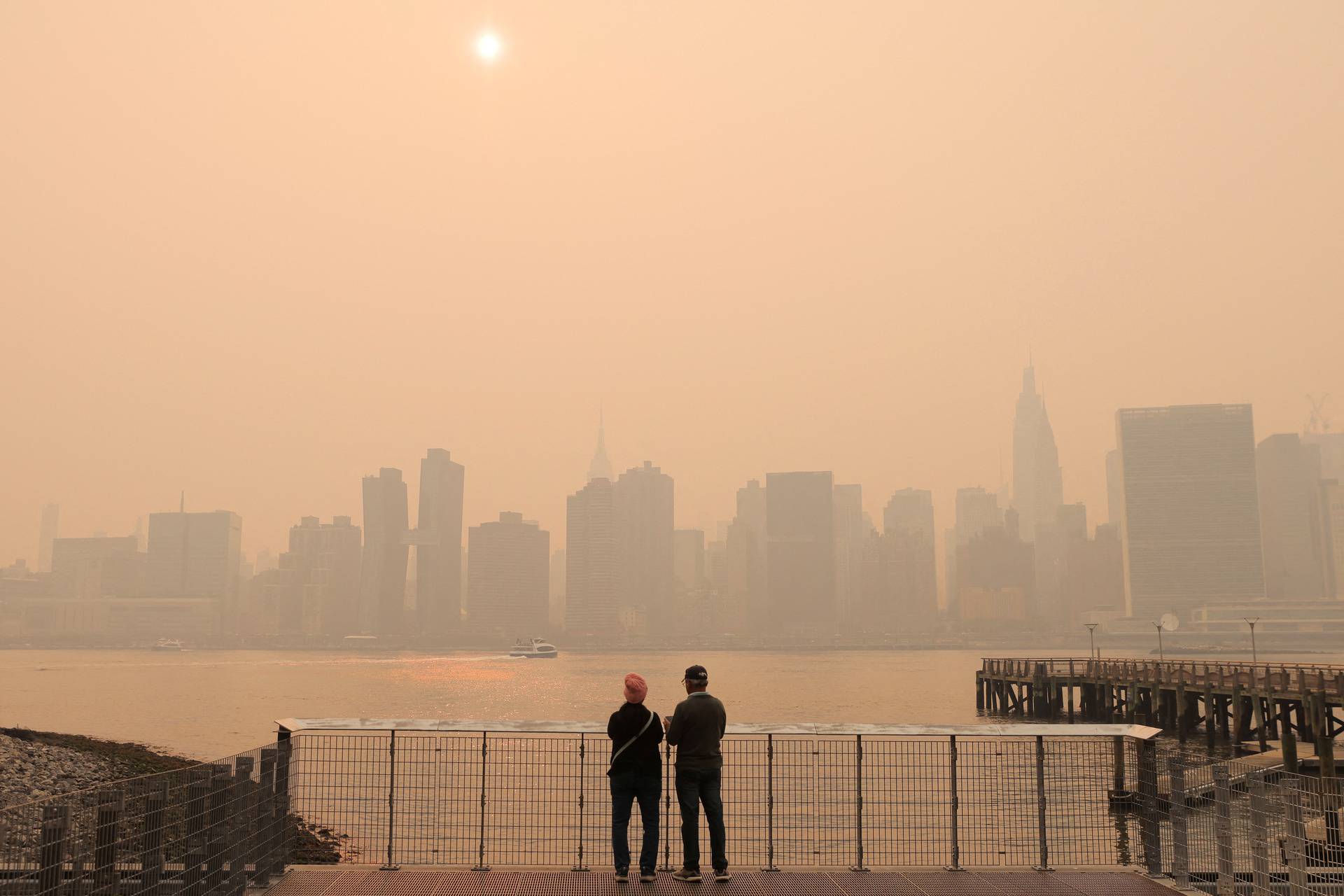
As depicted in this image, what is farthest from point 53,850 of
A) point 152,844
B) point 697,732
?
point 697,732

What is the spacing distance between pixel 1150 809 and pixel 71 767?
102ft

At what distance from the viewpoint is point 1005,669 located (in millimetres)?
69312

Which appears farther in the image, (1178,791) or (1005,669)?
(1005,669)

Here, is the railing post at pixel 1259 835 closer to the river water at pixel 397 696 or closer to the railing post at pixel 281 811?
the railing post at pixel 281 811

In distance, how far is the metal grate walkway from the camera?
928 cm

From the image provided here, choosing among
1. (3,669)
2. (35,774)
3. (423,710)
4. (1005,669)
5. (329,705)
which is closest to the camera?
(35,774)

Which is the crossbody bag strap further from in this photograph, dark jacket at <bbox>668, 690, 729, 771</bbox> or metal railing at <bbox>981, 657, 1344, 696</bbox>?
metal railing at <bbox>981, 657, 1344, 696</bbox>

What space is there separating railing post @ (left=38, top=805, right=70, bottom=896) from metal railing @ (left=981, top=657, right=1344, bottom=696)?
40.2 meters

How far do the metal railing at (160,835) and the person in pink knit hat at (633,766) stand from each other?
296 cm

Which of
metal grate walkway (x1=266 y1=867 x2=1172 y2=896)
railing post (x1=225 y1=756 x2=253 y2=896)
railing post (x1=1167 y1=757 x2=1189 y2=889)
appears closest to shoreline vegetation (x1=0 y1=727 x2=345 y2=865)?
metal grate walkway (x1=266 y1=867 x2=1172 y2=896)

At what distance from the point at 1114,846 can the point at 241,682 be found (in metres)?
116

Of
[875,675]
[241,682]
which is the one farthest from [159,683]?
[875,675]

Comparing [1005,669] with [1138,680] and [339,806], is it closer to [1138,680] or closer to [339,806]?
[1138,680]

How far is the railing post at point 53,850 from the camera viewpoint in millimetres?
6559
